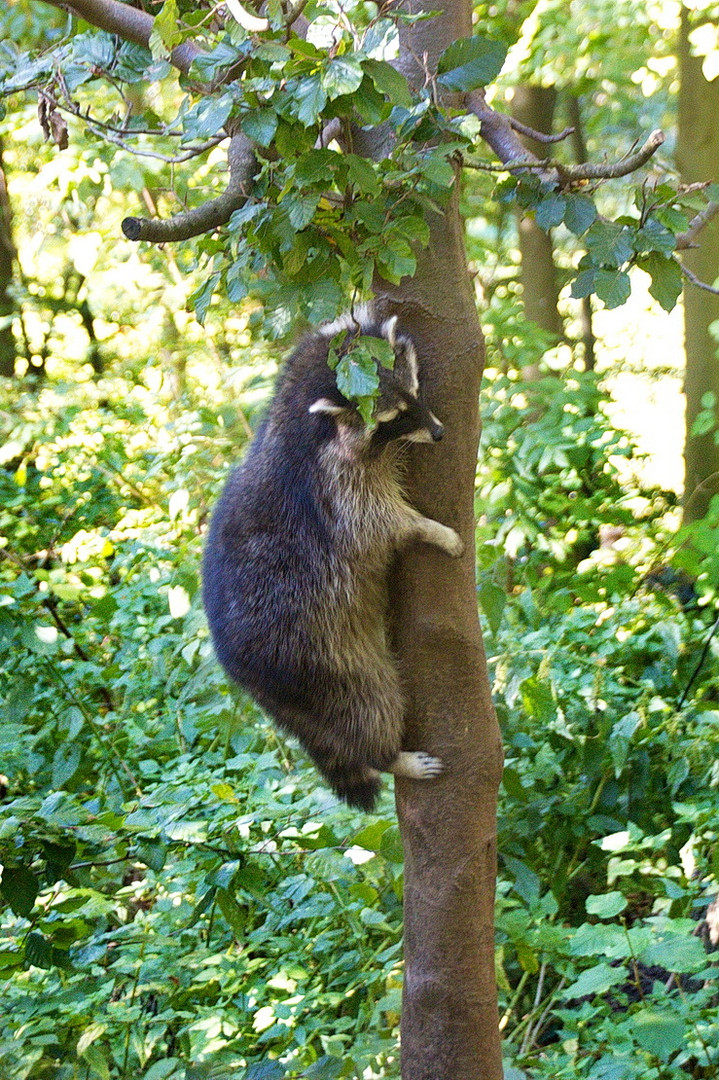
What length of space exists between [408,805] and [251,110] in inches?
48.3

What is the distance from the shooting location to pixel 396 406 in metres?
1.99

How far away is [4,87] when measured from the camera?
2061 mm

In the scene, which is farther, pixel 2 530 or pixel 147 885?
pixel 2 530

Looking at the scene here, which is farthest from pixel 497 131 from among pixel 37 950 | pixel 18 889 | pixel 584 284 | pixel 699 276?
pixel 699 276

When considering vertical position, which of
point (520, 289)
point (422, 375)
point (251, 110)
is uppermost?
point (520, 289)

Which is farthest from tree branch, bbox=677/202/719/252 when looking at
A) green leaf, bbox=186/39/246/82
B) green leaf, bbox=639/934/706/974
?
green leaf, bbox=639/934/706/974

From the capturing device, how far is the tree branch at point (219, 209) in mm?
1693

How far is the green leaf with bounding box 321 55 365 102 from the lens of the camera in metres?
1.28

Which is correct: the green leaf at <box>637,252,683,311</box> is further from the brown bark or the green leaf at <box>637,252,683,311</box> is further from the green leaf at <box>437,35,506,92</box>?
the green leaf at <box>437,35,506,92</box>

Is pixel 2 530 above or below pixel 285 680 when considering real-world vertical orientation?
above

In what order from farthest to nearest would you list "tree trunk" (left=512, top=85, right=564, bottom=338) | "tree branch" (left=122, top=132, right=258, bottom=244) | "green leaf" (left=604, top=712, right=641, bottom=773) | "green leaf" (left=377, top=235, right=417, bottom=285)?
"tree trunk" (left=512, top=85, right=564, bottom=338) → "green leaf" (left=604, top=712, right=641, bottom=773) → "tree branch" (left=122, top=132, right=258, bottom=244) → "green leaf" (left=377, top=235, right=417, bottom=285)

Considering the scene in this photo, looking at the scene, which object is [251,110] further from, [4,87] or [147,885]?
[147,885]

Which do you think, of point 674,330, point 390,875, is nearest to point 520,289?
point 674,330

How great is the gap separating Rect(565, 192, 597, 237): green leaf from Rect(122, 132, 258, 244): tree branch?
55 cm
